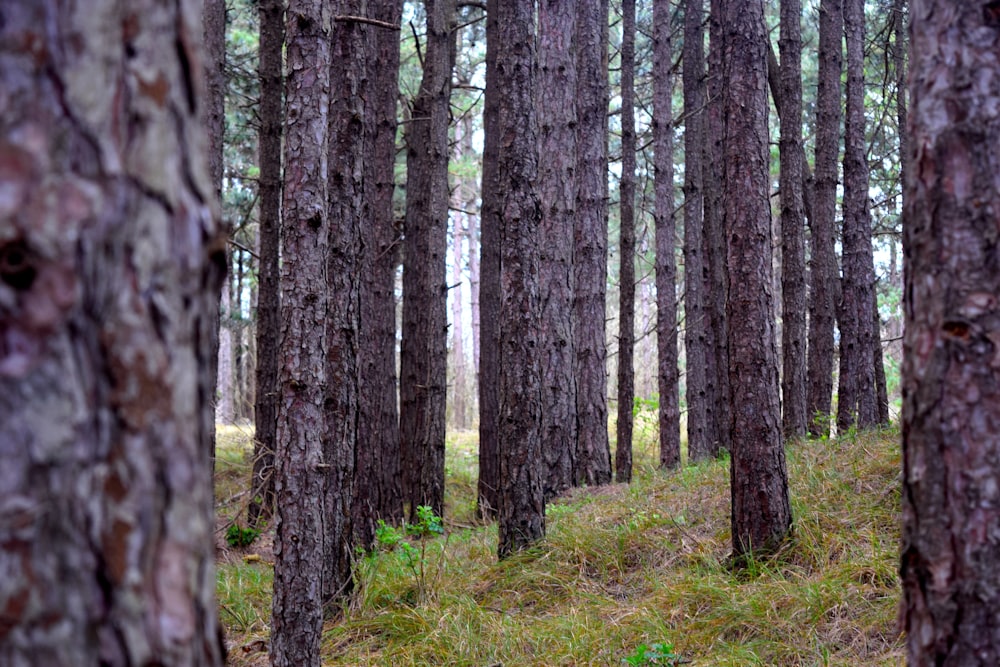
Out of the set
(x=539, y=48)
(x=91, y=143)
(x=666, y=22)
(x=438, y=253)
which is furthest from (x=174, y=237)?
(x=666, y=22)

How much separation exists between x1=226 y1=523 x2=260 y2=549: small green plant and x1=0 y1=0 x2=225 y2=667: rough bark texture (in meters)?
8.87

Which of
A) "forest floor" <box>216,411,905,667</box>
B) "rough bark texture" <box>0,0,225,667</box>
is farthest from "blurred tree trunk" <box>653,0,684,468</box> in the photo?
"rough bark texture" <box>0,0,225,667</box>

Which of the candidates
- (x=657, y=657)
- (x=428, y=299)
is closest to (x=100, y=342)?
(x=657, y=657)

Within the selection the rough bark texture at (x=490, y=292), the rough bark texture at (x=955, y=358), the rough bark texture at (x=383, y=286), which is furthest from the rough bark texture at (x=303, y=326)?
the rough bark texture at (x=490, y=292)

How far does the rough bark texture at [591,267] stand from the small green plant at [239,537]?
4.49 m

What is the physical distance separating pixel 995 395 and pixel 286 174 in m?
3.83

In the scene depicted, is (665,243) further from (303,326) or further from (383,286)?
(303,326)

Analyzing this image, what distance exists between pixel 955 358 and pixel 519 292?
4724 mm

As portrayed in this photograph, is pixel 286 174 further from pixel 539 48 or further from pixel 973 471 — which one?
pixel 539 48

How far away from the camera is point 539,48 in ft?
37.0

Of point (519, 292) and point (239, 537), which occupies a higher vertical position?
point (519, 292)

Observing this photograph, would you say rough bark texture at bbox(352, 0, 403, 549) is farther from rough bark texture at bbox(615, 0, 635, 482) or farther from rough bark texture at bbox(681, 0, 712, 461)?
rough bark texture at bbox(681, 0, 712, 461)

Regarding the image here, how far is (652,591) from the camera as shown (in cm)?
586

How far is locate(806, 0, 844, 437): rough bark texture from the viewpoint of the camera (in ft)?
36.9
